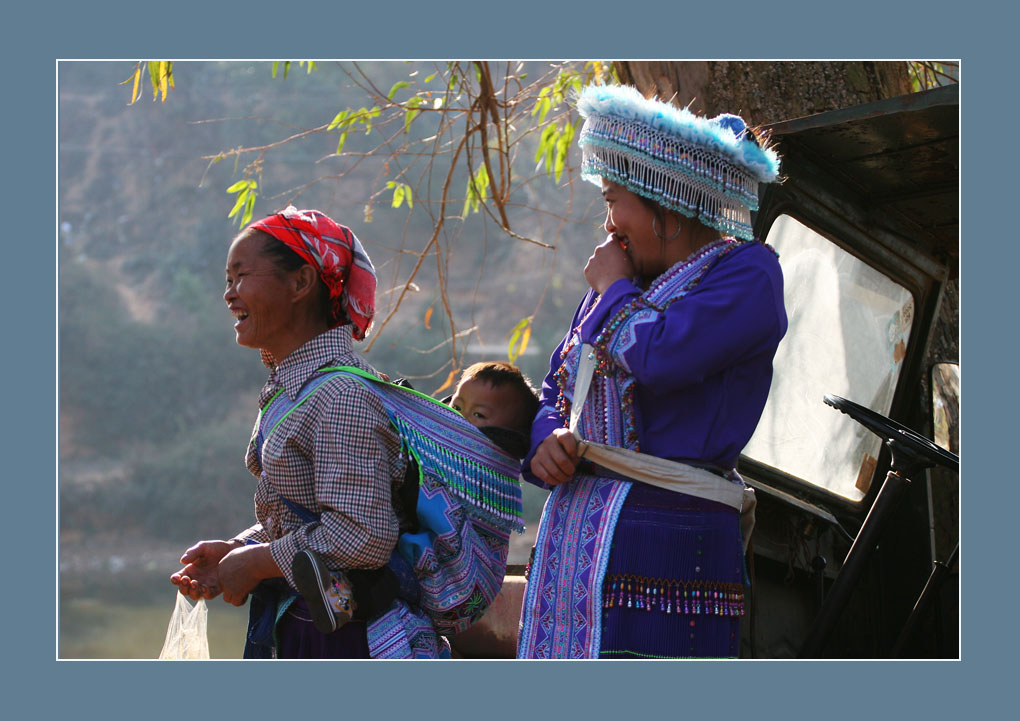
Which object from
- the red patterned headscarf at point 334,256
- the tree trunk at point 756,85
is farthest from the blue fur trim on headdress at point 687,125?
the tree trunk at point 756,85

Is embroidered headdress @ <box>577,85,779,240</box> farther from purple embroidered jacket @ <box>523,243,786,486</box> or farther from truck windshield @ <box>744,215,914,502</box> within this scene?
truck windshield @ <box>744,215,914,502</box>

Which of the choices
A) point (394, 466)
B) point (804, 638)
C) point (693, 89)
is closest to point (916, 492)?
point (804, 638)

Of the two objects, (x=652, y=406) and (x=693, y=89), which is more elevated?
(x=693, y=89)

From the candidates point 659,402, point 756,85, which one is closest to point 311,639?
point 659,402

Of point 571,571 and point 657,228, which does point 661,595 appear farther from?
point 657,228

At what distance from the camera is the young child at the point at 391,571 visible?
7.75ft

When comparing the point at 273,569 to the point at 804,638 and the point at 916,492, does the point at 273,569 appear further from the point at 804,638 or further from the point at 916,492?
the point at 916,492

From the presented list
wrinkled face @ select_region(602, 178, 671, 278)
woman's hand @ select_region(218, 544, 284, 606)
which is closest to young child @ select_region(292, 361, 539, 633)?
woman's hand @ select_region(218, 544, 284, 606)

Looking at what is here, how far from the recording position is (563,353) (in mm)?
2818

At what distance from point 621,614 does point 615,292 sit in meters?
0.79

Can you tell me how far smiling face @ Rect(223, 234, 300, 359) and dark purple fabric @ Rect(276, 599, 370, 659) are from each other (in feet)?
2.22

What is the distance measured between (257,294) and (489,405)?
0.76m

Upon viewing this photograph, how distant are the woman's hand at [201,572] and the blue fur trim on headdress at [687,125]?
1.48 meters

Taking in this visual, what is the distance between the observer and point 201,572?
2.58 meters
